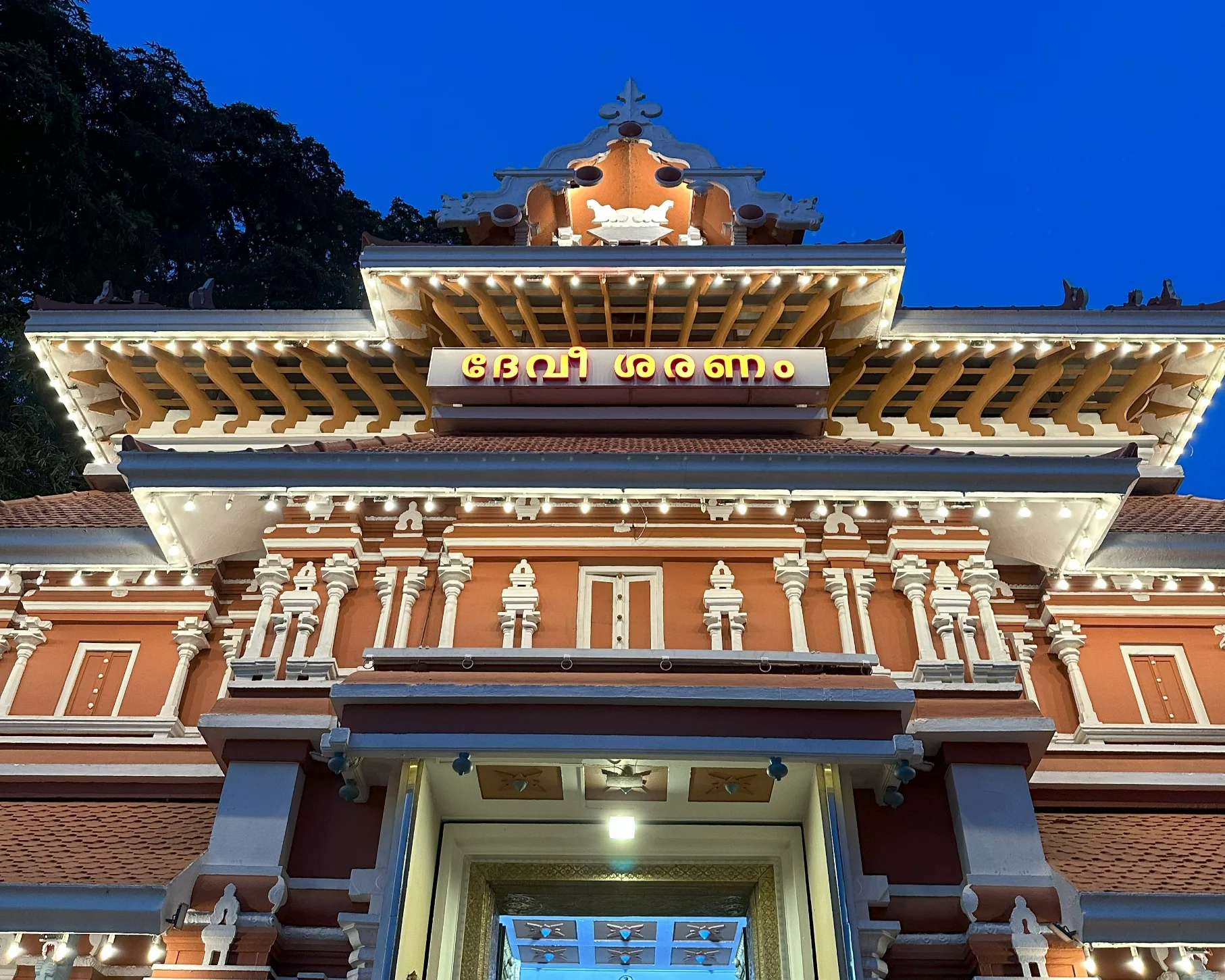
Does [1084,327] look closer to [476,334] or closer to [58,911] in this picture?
[476,334]

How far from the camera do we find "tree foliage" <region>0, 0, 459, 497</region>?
2269cm

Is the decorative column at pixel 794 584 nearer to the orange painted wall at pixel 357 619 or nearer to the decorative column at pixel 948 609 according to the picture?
the decorative column at pixel 948 609

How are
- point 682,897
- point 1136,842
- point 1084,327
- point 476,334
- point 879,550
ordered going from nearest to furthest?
point 1136,842
point 682,897
point 879,550
point 1084,327
point 476,334

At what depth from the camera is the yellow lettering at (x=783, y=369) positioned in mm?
11164

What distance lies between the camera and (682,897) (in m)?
8.13

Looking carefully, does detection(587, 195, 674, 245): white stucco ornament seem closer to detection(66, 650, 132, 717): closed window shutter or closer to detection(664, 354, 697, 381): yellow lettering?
detection(664, 354, 697, 381): yellow lettering

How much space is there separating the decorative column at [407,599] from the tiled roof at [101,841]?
1669 mm

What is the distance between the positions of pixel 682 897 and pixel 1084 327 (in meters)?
6.66

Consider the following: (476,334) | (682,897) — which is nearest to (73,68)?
(476,334)

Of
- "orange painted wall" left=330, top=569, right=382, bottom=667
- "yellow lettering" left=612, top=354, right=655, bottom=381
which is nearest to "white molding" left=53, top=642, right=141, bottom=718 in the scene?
"orange painted wall" left=330, top=569, right=382, bottom=667

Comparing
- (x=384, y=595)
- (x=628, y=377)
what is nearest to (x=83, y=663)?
(x=384, y=595)

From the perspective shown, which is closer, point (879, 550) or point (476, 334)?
point (879, 550)

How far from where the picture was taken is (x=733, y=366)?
1131 centimetres

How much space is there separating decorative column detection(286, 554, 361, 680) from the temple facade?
3 centimetres
